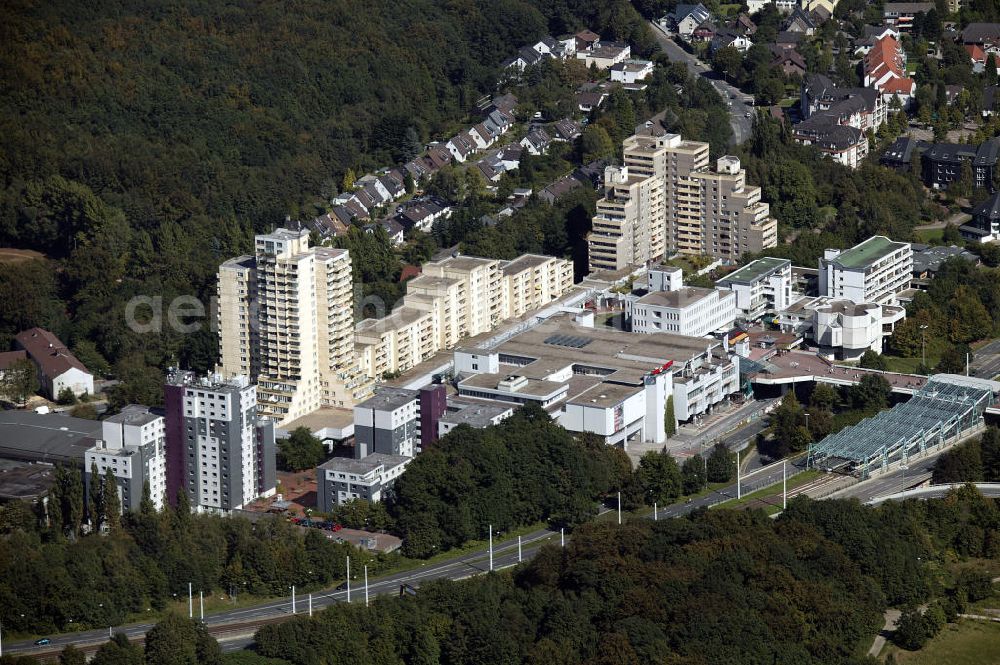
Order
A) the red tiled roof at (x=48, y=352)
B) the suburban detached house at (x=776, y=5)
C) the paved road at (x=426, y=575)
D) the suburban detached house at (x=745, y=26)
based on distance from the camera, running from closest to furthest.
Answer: the paved road at (x=426, y=575) → the red tiled roof at (x=48, y=352) → the suburban detached house at (x=745, y=26) → the suburban detached house at (x=776, y=5)

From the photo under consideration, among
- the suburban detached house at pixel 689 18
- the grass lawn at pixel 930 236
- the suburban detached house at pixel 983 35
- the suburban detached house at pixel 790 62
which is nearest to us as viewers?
the grass lawn at pixel 930 236

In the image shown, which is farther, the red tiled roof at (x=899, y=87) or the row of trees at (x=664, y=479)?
the red tiled roof at (x=899, y=87)

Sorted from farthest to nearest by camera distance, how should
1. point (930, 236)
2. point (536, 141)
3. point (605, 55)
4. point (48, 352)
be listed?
point (605, 55) < point (536, 141) < point (930, 236) < point (48, 352)

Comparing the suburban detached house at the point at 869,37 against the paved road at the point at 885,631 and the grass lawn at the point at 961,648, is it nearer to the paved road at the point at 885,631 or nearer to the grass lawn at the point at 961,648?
the paved road at the point at 885,631

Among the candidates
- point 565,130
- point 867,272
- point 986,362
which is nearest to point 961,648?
point 986,362

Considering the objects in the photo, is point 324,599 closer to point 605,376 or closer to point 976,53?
point 605,376

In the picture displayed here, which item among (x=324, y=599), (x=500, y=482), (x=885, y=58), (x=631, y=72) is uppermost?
(x=885, y=58)

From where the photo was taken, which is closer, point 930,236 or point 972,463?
point 972,463

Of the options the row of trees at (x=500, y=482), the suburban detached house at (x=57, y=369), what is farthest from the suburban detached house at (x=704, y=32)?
the row of trees at (x=500, y=482)
